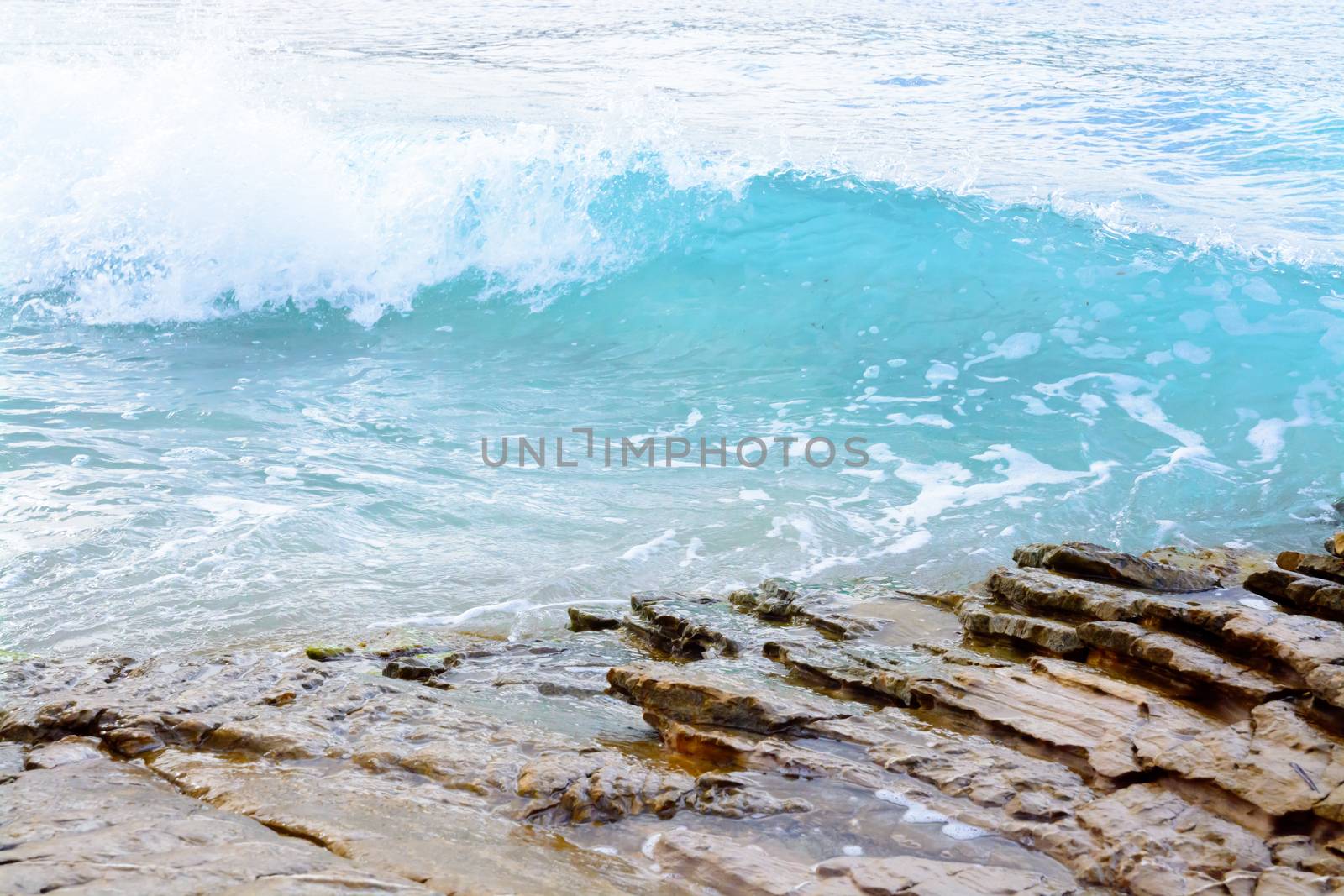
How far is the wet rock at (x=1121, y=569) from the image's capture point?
441 centimetres

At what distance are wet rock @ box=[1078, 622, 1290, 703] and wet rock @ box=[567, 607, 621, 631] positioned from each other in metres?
1.91

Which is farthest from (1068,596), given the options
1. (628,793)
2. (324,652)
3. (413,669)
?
(324,652)

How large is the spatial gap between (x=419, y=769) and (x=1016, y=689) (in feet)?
6.38

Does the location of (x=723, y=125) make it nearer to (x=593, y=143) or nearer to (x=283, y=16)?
(x=593, y=143)

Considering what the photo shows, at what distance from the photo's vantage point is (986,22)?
20.3m

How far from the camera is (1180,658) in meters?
3.44

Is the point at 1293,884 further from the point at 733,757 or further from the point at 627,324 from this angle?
the point at 627,324

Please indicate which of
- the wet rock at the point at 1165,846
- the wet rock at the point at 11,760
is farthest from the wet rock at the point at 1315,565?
the wet rock at the point at 11,760

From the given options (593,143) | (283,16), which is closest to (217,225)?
(593,143)

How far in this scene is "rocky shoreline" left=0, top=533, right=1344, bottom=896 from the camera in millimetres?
2412

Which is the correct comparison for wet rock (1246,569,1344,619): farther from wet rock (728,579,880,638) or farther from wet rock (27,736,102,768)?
wet rock (27,736,102,768)

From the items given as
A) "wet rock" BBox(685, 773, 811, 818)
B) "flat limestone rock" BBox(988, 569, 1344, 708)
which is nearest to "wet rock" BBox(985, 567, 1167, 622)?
"flat limestone rock" BBox(988, 569, 1344, 708)

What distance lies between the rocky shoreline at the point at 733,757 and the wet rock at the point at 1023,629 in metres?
0.01

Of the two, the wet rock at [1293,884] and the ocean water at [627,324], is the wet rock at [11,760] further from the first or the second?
the wet rock at [1293,884]
